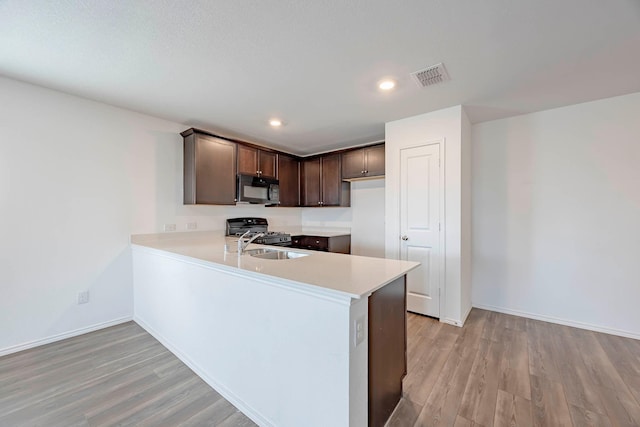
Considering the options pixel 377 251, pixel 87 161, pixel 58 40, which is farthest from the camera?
A: pixel 377 251

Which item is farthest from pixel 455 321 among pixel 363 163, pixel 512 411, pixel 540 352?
pixel 363 163

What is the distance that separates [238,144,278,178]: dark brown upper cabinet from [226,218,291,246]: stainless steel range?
0.76 metres

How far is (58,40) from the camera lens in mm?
1727

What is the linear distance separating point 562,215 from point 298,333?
3.27 m

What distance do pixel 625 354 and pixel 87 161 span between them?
17.6ft

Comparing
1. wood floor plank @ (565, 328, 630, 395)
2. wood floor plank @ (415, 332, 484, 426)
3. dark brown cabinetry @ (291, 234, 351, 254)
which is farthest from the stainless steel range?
wood floor plank @ (565, 328, 630, 395)

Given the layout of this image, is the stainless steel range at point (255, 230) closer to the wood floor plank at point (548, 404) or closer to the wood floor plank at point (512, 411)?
the wood floor plank at point (512, 411)

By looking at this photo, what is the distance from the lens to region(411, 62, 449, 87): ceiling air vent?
6.82ft

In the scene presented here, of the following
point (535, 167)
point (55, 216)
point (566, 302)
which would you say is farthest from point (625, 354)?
point (55, 216)

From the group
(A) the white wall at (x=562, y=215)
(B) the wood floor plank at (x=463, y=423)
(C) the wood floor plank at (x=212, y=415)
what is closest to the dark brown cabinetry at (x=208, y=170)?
(C) the wood floor plank at (x=212, y=415)

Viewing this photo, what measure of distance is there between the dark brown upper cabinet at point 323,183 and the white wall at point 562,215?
1.90 m

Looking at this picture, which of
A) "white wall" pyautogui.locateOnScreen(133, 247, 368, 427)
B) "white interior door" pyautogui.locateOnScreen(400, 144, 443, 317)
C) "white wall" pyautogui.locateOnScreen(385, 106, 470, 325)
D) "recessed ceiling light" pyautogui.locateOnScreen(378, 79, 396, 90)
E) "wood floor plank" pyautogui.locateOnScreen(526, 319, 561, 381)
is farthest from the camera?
"white interior door" pyautogui.locateOnScreen(400, 144, 443, 317)

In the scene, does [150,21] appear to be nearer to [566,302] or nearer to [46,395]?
[46,395]

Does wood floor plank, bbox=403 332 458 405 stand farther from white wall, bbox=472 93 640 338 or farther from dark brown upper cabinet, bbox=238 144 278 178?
dark brown upper cabinet, bbox=238 144 278 178
